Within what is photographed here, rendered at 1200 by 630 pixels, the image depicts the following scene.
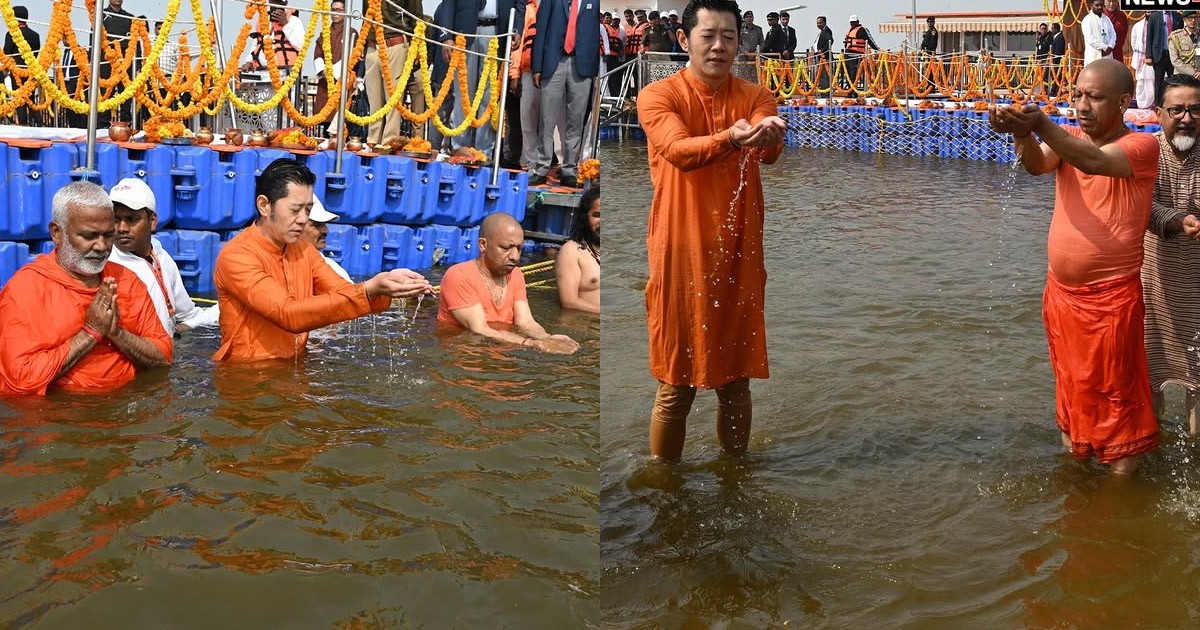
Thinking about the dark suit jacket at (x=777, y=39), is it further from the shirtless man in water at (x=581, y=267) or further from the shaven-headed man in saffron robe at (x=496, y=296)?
the shaven-headed man in saffron robe at (x=496, y=296)

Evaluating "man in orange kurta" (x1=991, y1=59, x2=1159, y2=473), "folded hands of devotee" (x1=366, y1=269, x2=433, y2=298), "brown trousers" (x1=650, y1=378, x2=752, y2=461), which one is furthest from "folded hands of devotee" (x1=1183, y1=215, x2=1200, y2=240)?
"folded hands of devotee" (x1=366, y1=269, x2=433, y2=298)

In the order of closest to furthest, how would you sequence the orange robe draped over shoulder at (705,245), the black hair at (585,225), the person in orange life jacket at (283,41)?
the orange robe draped over shoulder at (705,245), the black hair at (585,225), the person in orange life jacket at (283,41)

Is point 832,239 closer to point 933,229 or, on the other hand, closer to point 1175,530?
point 933,229

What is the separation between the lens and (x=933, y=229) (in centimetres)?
1165

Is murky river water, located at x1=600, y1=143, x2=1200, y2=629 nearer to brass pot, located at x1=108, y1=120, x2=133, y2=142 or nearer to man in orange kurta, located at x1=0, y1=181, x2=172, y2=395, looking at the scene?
man in orange kurta, located at x1=0, y1=181, x2=172, y2=395

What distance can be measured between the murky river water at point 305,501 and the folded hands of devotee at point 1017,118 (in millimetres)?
2005

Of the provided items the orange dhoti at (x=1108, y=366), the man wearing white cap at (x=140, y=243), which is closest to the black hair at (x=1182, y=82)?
the orange dhoti at (x=1108, y=366)

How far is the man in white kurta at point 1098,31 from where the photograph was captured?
15.0 meters

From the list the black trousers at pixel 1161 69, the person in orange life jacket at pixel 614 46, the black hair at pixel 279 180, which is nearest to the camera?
the black hair at pixel 279 180

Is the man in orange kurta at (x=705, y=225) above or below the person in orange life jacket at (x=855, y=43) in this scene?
below

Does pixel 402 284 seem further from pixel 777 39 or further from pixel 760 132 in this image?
pixel 777 39

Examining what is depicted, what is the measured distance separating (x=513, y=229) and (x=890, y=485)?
119 inches

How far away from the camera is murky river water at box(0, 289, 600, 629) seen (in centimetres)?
348

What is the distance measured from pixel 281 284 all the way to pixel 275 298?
0.27m
